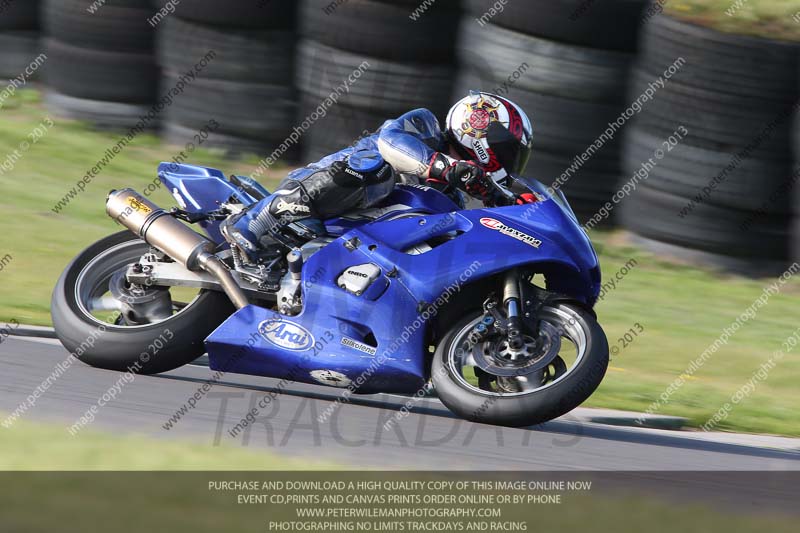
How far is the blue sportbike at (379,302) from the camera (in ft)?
16.5

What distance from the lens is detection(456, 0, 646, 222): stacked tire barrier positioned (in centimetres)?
958

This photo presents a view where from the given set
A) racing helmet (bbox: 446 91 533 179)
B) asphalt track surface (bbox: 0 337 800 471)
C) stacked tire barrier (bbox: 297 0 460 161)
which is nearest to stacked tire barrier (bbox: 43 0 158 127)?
stacked tire barrier (bbox: 297 0 460 161)

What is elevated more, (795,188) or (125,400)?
(125,400)

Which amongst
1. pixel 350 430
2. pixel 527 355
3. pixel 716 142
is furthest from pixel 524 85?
pixel 350 430

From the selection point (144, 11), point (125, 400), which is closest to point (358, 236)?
point (125, 400)

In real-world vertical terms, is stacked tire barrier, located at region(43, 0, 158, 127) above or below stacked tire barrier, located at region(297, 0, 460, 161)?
below

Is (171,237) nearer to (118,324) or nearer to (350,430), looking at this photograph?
(118,324)

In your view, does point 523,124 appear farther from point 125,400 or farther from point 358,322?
A: point 125,400

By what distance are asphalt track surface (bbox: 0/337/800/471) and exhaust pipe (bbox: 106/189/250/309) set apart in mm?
569

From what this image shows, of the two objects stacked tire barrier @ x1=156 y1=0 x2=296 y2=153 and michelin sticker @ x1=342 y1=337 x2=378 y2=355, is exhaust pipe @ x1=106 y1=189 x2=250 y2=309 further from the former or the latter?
stacked tire barrier @ x1=156 y1=0 x2=296 y2=153

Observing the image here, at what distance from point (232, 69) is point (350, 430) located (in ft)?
22.4

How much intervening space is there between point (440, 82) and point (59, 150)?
4.17 meters

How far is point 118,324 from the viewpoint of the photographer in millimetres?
6062

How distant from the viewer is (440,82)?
10.4 m
